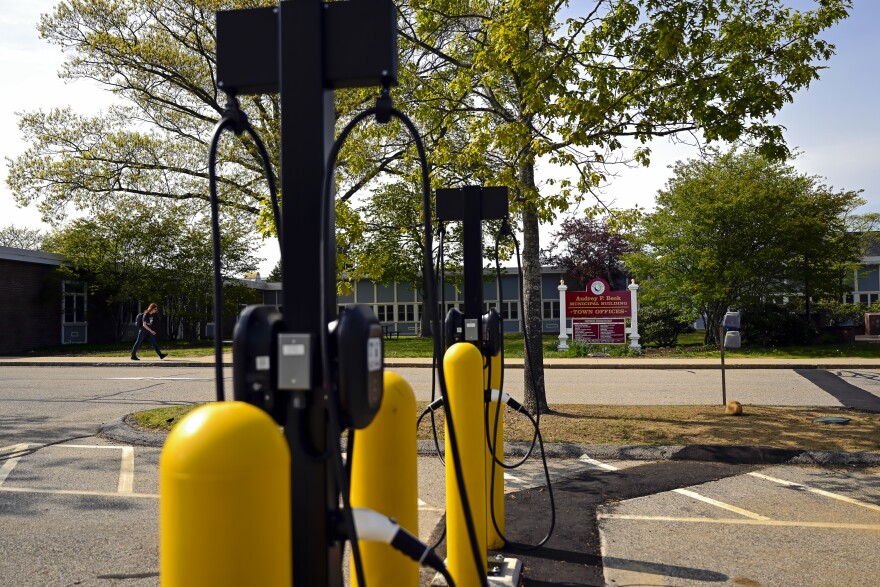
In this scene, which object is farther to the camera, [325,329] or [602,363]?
[602,363]

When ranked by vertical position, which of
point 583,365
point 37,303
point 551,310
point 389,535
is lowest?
point 583,365

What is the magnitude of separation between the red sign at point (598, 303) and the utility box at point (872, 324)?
13918mm

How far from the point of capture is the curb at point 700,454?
21.3 ft

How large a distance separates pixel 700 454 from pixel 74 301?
98.8ft

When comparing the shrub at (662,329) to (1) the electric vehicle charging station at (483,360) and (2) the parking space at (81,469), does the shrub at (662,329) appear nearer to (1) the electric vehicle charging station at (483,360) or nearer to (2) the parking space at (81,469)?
(2) the parking space at (81,469)

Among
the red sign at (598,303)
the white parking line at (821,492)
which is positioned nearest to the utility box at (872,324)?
the red sign at (598,303)

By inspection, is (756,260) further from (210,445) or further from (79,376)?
(210,445)

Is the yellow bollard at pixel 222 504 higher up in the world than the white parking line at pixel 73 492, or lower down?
higher up

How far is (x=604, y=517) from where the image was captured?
16.0 feet

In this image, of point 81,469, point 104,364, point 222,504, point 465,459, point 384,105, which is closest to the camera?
point 222,504

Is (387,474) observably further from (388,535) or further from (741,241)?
(741,241)

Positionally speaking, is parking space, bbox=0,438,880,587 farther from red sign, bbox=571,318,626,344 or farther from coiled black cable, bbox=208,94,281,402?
red sign, bbox=571,318,626,344

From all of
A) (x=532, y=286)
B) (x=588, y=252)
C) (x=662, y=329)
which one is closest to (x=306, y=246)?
(x=532, y=286)

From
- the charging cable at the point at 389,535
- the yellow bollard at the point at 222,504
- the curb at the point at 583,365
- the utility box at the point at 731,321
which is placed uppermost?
the utility box at the point at 731,321
